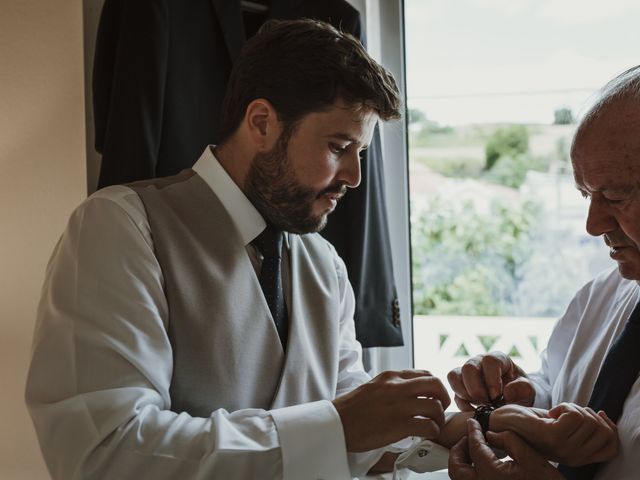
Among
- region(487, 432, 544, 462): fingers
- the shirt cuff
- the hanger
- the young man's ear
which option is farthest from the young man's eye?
the hanger

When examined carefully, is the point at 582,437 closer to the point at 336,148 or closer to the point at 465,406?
the point at 465,406

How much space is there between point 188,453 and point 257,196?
58cm

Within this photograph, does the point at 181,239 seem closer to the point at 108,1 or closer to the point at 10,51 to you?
the point at 108,1

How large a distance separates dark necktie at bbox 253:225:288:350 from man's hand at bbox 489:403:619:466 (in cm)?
52

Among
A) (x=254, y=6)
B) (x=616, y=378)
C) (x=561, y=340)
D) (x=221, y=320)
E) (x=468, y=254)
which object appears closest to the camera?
(x=616, y=378)

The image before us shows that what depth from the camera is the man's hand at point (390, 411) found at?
1.33 metres

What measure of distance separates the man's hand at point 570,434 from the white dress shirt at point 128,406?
12.1 inches

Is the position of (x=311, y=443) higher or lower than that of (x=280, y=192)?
lower

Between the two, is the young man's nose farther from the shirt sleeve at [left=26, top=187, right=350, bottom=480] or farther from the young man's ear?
the shirt sleeve at [left=26, top=187, right=350, bottom=480]

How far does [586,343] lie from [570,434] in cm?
40

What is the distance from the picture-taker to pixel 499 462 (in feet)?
4.22

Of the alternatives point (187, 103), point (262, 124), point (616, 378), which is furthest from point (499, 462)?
point (187, 103)

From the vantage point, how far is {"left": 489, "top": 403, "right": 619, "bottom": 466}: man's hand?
1.27 m

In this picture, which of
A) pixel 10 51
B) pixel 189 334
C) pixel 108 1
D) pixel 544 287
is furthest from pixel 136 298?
pixel 544 287
